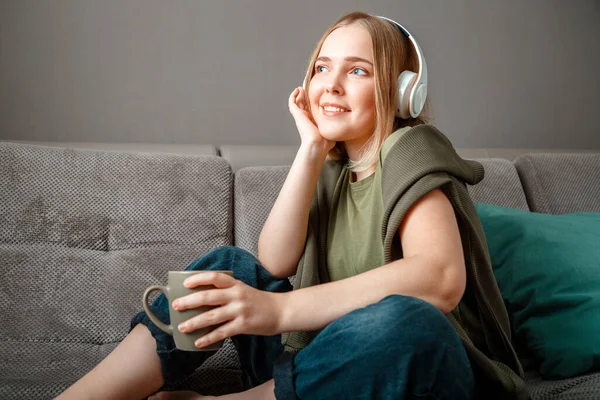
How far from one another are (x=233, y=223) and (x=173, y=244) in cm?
17

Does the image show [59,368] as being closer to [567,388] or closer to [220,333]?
[220,333]

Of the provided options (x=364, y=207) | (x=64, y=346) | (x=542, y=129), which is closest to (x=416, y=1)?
(x=542, y=129)

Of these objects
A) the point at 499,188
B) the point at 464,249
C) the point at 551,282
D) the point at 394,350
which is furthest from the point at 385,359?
the point at 499,188

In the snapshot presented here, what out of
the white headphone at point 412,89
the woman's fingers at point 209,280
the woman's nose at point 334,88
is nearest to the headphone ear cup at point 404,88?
the white headphone at point 412,89

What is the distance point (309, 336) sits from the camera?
3.57 feet

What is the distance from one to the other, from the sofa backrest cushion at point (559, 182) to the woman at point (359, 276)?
2.30ft

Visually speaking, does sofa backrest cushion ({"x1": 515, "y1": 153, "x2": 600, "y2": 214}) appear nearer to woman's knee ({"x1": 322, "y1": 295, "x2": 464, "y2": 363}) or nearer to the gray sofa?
the gray sofa

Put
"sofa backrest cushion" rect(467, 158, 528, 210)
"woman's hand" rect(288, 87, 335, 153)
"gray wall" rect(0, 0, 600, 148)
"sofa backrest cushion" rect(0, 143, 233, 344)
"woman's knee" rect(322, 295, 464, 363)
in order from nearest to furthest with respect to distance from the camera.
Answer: "woman's knee" rect(322, 295, 464, 363)
"woman's hand" rect(288, 87, 335, 153)
"sofa backrest cushion" rect(0, 143, 233, 344)
"sofa backrest cushion" rect(467, 158, 528, 210)
"gray wall" rect(0, 0, 600, 148)

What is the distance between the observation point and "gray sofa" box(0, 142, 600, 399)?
1242 mm

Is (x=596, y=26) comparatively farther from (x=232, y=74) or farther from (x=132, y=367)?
(x=132, y=367)

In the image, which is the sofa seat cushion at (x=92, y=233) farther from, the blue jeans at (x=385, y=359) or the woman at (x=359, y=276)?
the blue jeans at (x=385, y=359)

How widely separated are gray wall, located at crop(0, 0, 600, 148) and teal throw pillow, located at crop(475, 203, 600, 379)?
847 millimetres

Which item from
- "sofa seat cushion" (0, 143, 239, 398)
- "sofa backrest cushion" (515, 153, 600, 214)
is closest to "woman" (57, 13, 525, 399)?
"sofa seat cushion" (0, 143, 239, 398)

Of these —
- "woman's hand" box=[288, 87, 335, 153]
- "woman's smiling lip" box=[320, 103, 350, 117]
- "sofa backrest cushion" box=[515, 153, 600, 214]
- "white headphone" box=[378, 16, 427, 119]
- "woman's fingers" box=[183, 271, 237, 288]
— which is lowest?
"sofa backrest cushion" box=[515, 153, 600, 214]
